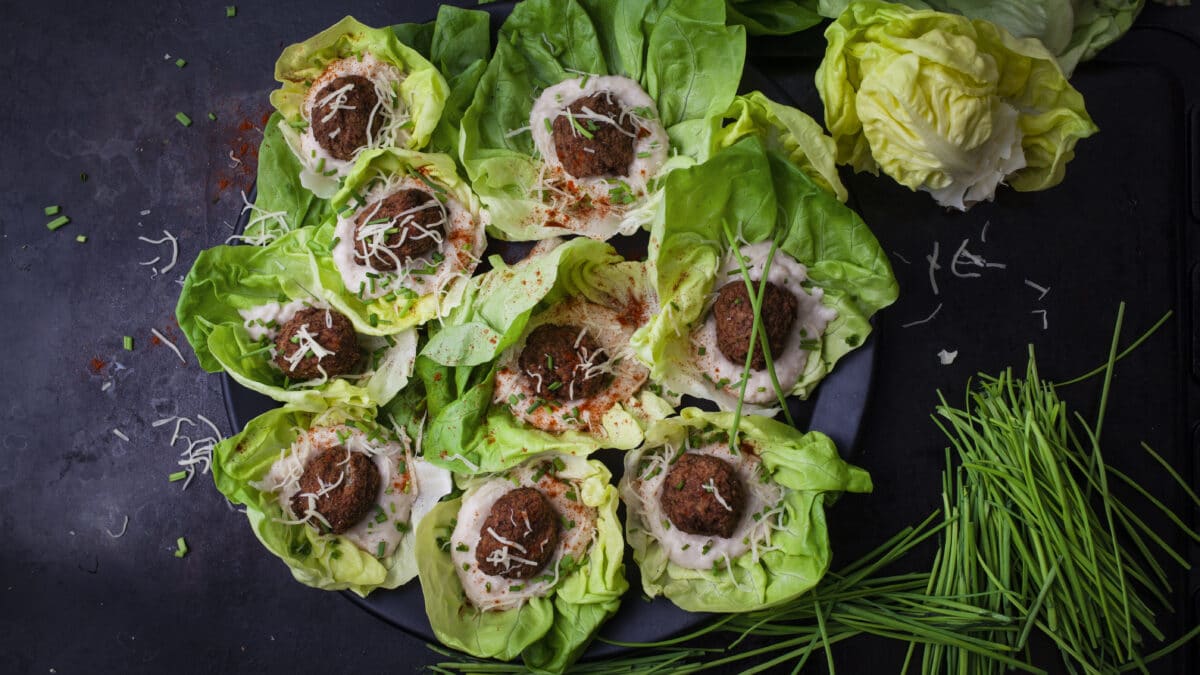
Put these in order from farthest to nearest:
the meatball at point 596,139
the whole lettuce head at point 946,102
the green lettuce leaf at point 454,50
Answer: the green lettuce leaf at point 454,50
the meatball at point 596,139
the whole lettuce head at point 946,102

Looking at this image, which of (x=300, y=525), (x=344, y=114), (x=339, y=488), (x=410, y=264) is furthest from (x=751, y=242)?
(x=300, y=525)

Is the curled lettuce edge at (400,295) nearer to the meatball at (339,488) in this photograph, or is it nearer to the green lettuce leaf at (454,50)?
the green lettuce leaf at (454,50)

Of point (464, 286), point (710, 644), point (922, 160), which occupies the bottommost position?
point (710, 644)

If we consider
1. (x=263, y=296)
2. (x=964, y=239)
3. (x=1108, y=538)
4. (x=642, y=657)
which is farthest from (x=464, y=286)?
(x=1108, y=538)

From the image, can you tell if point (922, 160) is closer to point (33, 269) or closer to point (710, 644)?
point (710, 644)

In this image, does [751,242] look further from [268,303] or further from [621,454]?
[268,303]

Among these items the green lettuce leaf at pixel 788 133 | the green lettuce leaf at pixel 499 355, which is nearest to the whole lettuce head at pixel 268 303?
the green lettuce leaf at pixel 499 355

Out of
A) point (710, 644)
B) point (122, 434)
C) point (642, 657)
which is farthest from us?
point (122, 434)
